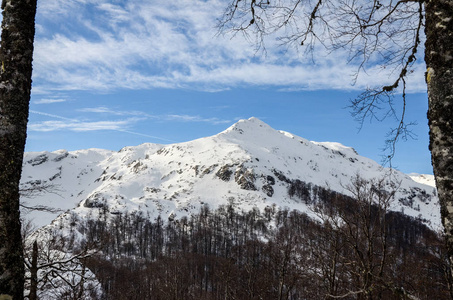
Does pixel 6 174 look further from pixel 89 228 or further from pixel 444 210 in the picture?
pixel 89 228

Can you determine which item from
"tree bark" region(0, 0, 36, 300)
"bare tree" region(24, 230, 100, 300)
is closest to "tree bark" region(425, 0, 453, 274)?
"tree bark" region(0, 0, 36, 300)

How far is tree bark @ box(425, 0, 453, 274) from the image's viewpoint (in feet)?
8.93

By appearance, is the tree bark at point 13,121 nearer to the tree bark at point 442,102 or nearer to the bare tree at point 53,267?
the bare tree at point 53,267

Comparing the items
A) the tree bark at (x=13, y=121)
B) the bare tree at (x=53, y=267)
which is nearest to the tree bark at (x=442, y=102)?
the tree bark at (x=13, y=121)

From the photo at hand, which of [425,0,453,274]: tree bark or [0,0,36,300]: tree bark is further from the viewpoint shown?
[0,0,36,300]: tree bark

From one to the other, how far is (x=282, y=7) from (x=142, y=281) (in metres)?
84.5

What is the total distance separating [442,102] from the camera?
9.11ft

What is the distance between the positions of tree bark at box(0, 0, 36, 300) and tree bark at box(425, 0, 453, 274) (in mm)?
4741

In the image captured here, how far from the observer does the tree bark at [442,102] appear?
8.93 feet

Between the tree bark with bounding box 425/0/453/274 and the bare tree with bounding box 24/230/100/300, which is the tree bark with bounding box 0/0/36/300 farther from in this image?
the tree bark with bounding box 425/0/453/274

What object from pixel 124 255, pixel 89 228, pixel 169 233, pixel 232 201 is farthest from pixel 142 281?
pixel 232 201

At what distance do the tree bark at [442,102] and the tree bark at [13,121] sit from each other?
4.74m

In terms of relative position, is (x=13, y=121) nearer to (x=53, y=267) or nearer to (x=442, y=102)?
(x=53, y=267)

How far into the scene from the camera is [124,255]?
121062 millimetres
